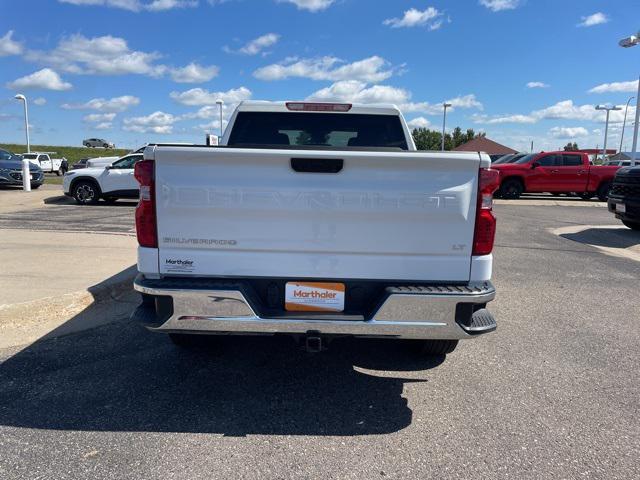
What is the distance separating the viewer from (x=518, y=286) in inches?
261

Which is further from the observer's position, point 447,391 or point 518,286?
point 518,286

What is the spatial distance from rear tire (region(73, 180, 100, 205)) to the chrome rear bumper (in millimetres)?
13792

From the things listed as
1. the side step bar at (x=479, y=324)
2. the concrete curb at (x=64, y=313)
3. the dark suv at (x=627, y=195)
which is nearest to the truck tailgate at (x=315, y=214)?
the side step bar at (x=479, y=324)

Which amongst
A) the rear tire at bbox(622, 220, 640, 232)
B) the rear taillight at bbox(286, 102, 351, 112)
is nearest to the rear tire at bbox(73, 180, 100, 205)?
the rear taillight at bbox(286, 102, 351, 112)

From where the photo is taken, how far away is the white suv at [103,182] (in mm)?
15070

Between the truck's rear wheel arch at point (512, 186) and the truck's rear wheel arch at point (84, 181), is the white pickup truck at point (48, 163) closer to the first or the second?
the truck's rear wheel arch at point (84, 181)

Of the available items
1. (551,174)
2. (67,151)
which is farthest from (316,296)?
(67,151)

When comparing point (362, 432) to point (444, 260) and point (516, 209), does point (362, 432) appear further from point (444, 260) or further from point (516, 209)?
point (516, 209)

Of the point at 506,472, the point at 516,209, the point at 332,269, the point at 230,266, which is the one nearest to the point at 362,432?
the point at 506,472

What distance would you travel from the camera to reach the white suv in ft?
→ 49.4

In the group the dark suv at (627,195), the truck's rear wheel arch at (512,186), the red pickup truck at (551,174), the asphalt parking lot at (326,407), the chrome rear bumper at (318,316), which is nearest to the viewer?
the asphalt parking lot at (326,407)

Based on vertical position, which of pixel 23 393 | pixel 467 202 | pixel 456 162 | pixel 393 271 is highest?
pixel 456 162

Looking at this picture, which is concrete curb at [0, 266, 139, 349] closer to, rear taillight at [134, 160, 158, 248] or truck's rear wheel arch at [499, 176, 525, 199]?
rear taillight at [134, 160, 158, 248]

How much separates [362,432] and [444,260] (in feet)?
3.80
